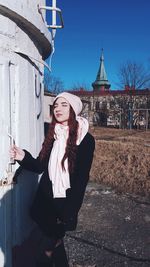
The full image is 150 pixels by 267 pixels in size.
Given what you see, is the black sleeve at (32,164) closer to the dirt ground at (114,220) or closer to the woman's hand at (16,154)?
the woman's hand at (16,154)

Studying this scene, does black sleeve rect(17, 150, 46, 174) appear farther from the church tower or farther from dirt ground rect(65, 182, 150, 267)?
the church tower

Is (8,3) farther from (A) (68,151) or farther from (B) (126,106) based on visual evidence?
(B) (126,106)

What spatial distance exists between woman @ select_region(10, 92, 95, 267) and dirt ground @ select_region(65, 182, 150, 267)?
1.15 meters

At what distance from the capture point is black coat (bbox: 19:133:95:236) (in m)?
3.19

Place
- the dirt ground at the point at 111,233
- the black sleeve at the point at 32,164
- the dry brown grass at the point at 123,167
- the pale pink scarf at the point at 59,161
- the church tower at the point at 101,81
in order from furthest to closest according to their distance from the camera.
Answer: the church tower at the point at 101,81 → the dry brown grass at the point at 123,167 → the dirt ground at the point at 111,233 → the black sleeve at the point at 32,164 → the pale pink scarf at the point at 59,161

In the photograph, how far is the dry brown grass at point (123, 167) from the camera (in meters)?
8.65

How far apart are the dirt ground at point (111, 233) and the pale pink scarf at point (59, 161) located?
1.43 metres

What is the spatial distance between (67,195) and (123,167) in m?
7.86

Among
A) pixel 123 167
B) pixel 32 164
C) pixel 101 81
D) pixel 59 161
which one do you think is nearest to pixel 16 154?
pixel 32 164

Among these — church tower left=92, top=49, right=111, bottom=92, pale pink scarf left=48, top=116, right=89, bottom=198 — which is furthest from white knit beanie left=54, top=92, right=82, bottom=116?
church tower left=92, top=49, right=111, bottom=92

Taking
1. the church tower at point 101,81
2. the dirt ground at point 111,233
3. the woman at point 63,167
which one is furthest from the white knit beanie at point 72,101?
the church tower at point 101,81

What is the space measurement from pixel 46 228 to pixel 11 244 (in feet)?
1.84

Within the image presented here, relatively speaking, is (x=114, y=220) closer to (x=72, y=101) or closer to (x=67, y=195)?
(x=67, y=195)

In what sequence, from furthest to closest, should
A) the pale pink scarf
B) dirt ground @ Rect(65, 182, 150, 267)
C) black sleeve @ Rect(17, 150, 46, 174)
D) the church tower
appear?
Result: the church tower, dirt ground @ Rect(65, 182, 150, 267), black sleeve @ Rect(17, 150, 46, 174), the pale pink scarf
